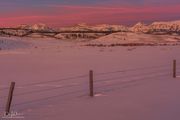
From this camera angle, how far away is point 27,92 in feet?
61.0

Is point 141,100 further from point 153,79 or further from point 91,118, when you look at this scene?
point 153,79

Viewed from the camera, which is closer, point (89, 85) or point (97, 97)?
point (97, 97)

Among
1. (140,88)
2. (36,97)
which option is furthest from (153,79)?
(36,97)

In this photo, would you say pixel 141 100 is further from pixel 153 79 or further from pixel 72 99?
pixel 153 79

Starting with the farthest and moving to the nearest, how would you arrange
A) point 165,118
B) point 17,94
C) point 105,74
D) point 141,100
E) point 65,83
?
point 105,74 < point 65,83 < point 17,94 < point 141,100 < point 165,118

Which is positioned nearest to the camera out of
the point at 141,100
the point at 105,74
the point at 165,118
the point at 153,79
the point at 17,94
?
the point at 165,118

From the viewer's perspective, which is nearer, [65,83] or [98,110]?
[98,110]

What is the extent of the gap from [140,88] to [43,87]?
14.7 ft

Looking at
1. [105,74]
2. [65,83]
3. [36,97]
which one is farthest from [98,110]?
[105,74]

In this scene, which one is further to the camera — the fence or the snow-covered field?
the fence

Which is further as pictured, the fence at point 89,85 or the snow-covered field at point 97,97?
the fence at point 89,85

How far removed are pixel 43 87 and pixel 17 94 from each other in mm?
2431

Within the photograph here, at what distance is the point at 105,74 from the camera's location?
87.3 feet

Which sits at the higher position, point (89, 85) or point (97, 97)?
point (89, 85)
